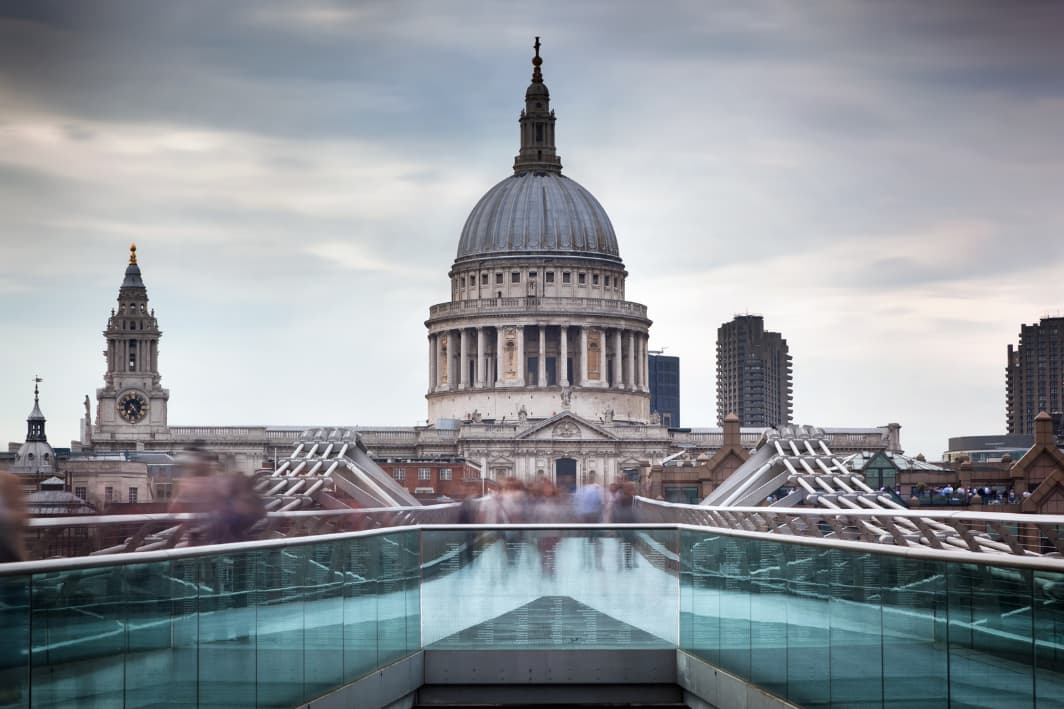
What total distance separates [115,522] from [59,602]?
5.41ft

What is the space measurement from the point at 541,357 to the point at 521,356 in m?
1.84

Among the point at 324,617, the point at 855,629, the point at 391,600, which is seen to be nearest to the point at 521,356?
the point at 391,600

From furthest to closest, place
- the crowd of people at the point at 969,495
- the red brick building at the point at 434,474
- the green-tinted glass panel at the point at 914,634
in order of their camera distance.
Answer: the red brick building at the point at 434,474
the crowd of people at the point at 969,495
the green-tinted glass panel at the point at 914,634

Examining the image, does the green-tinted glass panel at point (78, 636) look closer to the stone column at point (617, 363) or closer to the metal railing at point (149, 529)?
the metal railing at point (149, 529)

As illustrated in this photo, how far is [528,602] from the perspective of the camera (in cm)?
2302

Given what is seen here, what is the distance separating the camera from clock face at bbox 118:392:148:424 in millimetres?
177875

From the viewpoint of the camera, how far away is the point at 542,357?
18262 centimetres

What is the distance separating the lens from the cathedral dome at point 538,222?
186m

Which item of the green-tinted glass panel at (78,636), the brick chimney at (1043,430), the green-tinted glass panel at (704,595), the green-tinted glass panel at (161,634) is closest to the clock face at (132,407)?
the brick chimney at (1043,430)

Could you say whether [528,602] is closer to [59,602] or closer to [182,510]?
[182,510]

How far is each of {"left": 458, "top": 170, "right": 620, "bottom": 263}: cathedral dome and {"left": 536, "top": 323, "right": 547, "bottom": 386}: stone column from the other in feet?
24.0

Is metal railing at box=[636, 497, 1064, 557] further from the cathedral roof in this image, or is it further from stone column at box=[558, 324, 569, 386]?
the cathedral roof

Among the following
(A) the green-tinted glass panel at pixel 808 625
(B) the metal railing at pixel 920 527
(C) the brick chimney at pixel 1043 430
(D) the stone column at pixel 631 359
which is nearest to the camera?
(B) the metal railing at pixel 920 527

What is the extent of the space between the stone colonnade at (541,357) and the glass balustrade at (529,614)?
157476mm
